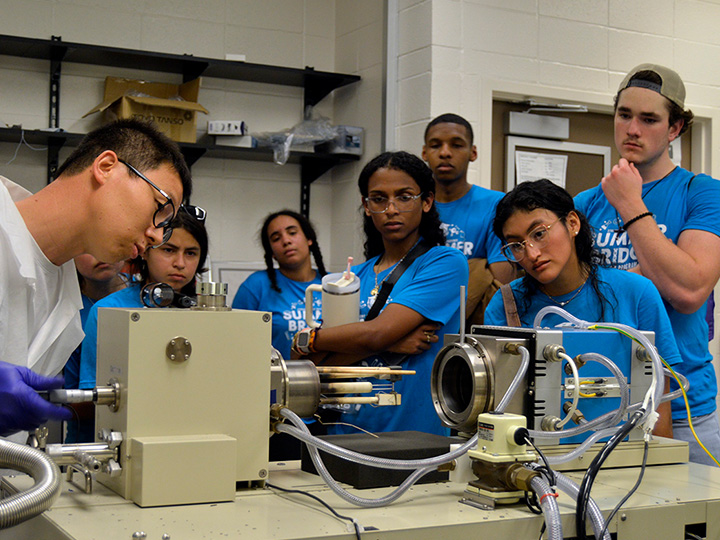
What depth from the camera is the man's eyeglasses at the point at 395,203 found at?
2.21 meters

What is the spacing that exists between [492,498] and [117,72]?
324 centimetres

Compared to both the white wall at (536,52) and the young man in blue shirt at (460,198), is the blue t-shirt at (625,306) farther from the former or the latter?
the white wall at (536,52)

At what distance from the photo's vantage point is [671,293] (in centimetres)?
196

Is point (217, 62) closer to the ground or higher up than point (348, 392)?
higher up

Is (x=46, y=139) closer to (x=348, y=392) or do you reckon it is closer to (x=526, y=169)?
(x=526, y=169)

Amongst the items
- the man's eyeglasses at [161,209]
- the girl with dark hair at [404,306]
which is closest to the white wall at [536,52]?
the girl with dark hair at [404,306]

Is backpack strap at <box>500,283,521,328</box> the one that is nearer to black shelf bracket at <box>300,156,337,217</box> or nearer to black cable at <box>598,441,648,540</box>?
black cable at <box>598,441,648,540</box>

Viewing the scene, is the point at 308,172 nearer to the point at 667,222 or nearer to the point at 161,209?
the point at 667,222

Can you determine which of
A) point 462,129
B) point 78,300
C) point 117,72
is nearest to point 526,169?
point 462,129

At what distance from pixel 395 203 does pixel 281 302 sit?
0.97 metres

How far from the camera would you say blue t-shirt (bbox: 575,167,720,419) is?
76.9 inches

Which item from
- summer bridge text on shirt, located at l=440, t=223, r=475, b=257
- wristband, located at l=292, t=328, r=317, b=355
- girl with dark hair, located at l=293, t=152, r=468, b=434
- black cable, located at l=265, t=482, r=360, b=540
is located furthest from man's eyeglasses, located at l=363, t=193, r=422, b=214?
black cable, located at l=265, t=482, r=360, b=540

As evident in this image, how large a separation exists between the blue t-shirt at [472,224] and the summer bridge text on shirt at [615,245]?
1.69ft

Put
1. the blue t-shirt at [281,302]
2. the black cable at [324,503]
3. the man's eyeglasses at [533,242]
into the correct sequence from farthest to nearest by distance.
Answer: the blue t-shirt at [281,302]
the man's eyeglasses at [533,242]
the black cable at [324,503]
